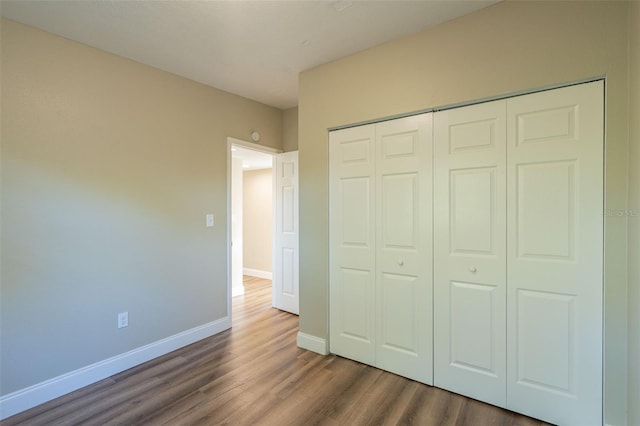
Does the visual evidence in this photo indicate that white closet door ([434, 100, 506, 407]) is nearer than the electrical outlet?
Yes

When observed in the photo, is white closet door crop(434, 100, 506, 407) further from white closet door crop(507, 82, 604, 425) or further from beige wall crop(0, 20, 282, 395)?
beige wall crop(0, 20, 282, 395)

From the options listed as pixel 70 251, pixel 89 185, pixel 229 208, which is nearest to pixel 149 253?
pixel 70 251

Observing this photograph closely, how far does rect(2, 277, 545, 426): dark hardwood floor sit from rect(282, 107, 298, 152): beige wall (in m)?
2.55

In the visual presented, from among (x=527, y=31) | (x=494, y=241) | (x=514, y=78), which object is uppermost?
(x=527, y=31)

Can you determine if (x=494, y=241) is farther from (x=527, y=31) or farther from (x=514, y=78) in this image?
(x=527, y=31)

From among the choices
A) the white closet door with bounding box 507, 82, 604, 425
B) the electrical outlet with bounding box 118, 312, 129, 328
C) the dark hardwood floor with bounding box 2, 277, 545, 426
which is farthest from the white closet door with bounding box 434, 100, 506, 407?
the electrical outlet with bounding box 118, 312, 129, 328

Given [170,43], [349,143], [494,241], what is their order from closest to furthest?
[494,241], [170,43], [349,143]

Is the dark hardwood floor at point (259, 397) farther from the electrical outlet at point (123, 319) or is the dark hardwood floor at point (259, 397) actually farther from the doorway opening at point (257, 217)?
the doorway opening at point (257, 217)

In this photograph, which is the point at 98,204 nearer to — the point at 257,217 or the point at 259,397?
the point at 259,397

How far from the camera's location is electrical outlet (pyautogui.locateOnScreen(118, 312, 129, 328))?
2.51 meters

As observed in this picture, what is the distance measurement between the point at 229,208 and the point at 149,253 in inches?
38.8

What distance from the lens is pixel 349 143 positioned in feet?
8.53

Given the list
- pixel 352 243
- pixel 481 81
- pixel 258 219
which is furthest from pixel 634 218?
pixel 258 219

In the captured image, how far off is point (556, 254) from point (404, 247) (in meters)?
0.95
